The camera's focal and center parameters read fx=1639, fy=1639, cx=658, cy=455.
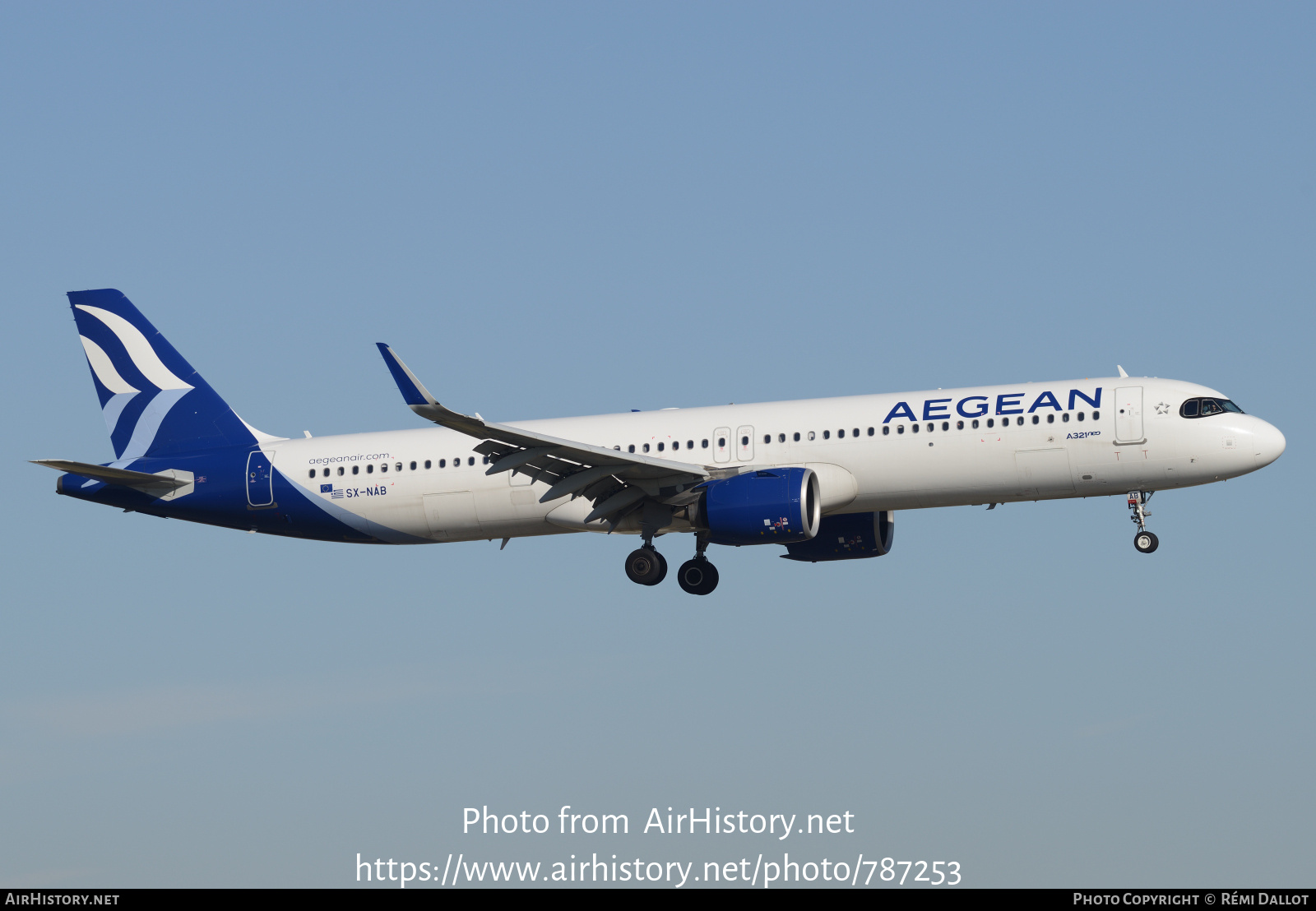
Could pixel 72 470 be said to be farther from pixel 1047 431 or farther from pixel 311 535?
pixel 1047 431

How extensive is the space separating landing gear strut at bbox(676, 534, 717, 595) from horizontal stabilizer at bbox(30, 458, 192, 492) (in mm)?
13037

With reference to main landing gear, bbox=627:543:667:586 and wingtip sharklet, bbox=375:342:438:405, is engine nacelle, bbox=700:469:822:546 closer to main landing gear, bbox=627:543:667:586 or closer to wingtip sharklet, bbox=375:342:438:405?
main landing gear, bbox=627:543:667:586

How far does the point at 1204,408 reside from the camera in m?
36.8

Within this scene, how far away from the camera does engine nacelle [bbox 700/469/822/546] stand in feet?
120

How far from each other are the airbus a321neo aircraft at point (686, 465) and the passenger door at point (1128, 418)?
0.04 metres

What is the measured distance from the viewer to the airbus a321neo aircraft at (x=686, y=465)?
1442 inches

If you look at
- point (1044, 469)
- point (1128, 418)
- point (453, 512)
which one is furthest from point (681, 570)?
point (1128, 418)

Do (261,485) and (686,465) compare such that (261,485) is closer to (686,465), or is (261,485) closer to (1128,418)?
(686,465)

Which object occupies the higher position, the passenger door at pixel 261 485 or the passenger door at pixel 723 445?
the passenger door at pixel 723 445

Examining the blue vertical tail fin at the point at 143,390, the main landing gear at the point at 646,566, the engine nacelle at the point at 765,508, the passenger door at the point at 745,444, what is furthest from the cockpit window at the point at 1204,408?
the blue vertical tail fin at the point at 143,390

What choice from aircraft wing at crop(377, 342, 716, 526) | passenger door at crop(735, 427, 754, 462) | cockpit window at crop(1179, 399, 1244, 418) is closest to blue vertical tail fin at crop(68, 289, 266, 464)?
aircraft wing at crop(377, 342, 716, 526)

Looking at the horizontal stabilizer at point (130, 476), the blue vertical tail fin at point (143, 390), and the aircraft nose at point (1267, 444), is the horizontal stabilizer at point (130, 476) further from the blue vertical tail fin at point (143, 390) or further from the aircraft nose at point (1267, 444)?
the aircraft nose at point (1267, 444)

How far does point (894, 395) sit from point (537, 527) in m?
9.37

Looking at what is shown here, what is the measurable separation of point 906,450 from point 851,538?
541 cm
